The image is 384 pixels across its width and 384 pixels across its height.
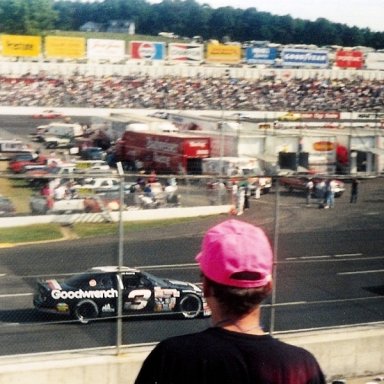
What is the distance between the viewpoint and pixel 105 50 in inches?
2788

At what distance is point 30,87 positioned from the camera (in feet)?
213

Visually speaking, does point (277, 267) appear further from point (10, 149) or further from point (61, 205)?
point (10, 149)

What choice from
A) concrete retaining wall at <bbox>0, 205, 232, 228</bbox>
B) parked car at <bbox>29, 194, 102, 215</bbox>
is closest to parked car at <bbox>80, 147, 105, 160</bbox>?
concrete retaining wall at <bbox>0, 205, 232, 228</bbox>

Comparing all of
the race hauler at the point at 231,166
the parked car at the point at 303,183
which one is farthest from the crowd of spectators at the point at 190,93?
the parked car at the point at 303,183

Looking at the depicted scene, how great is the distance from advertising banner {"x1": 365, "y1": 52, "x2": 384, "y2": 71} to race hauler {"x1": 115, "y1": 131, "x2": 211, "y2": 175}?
50231mm

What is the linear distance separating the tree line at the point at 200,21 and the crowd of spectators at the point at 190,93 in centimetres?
2061

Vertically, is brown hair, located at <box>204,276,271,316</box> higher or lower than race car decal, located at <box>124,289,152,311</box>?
higher

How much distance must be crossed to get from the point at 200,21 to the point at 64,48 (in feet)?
126

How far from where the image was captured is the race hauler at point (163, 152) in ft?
96.2

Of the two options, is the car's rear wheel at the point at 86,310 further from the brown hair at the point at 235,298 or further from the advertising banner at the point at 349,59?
the advertising banner at the point at 349,59

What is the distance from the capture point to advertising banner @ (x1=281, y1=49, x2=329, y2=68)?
73625mm

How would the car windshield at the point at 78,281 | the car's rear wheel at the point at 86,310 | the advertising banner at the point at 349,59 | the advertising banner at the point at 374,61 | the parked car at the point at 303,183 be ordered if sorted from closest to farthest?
the car windshield at the point at 78,281, the car's rear wheel at the point at 86,310, the parked car at the point at 303,183, the advertising banner at the point at 349,59, the advertising banner at the point at 374,61

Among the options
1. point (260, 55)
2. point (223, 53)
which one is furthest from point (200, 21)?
point (260, 55)

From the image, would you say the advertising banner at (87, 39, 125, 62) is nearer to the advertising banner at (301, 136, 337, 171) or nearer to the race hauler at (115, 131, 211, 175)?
the race hauler at (115, 131, 211, 175)
